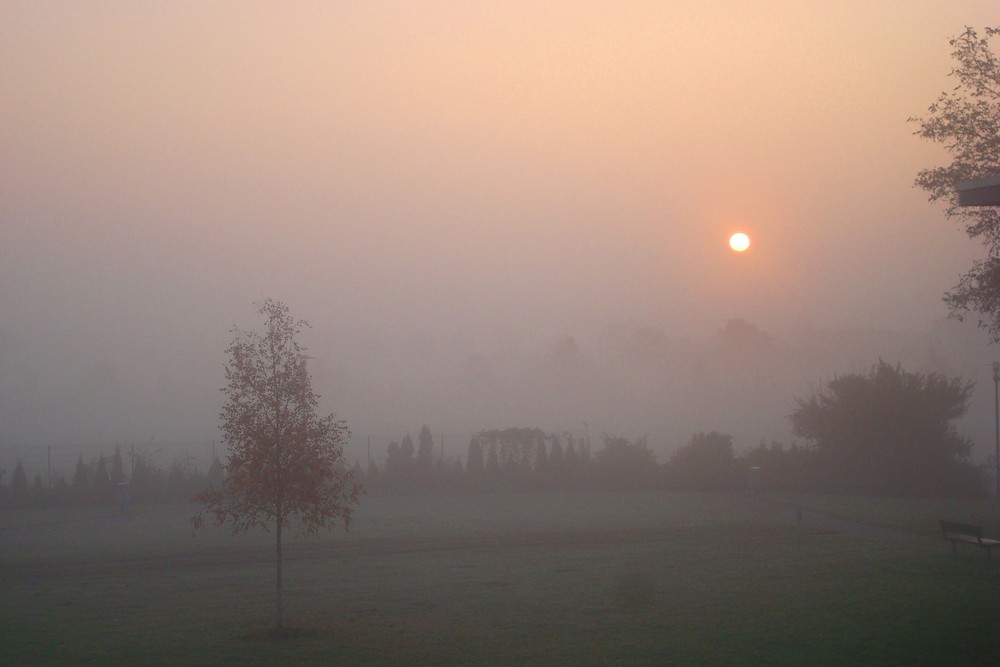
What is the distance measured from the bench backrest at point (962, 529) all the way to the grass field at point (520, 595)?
584 mm

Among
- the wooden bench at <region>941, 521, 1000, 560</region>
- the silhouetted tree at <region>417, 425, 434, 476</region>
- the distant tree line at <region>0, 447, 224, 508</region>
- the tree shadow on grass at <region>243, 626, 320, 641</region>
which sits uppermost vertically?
the silhouetted tree at <region>417, 425, 434, 476</region>

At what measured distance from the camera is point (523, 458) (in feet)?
186

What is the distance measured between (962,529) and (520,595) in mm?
12099

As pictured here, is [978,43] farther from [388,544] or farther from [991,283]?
[388,544]

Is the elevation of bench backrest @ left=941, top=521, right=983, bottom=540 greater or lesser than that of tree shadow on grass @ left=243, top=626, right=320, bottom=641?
greater

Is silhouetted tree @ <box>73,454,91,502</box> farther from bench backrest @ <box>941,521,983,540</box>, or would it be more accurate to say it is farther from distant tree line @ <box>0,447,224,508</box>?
bench backrest @ <box>941,521,983,540</box>

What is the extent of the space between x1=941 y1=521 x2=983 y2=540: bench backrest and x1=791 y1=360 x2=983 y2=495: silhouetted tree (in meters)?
25.2

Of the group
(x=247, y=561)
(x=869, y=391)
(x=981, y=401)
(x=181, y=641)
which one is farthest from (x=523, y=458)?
(x=981, y=401)

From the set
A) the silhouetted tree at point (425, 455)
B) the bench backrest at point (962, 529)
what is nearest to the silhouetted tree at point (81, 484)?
the silhouetted tree at point (425, 455)

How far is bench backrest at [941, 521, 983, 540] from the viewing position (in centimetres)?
2161

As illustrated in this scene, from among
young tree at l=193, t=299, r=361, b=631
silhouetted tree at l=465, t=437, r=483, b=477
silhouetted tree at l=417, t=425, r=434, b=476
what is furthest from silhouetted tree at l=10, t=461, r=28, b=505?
young tree at l=193, t=299, r=361, b=631

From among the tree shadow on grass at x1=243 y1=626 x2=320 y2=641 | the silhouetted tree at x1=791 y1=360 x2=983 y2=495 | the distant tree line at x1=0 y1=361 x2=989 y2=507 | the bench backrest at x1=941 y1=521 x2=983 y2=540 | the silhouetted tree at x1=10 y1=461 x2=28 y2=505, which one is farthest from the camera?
the silhouetted tree at x1=10 y1=461 x2=28 y2=505

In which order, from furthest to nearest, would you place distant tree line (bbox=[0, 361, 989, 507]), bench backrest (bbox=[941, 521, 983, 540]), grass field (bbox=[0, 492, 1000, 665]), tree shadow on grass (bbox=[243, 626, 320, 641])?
distant tree line (bbox=[0, 361, 989, 507]) < bench backrest (bbox=[941, 521, 983, 540]) < tree shadow on grass (bbox=[243, 626, 320, 641]) < grass field (bbox=[0, 492, 1000, 665])

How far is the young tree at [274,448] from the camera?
51.2 ft
